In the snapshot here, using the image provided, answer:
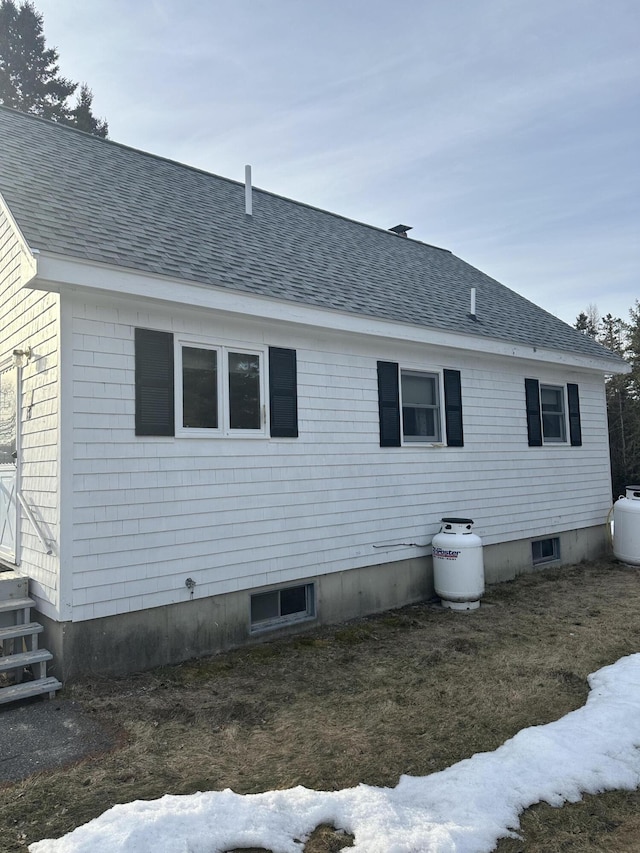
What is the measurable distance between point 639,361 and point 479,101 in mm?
20666

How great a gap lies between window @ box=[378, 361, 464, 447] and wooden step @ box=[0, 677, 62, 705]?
14.0 feet

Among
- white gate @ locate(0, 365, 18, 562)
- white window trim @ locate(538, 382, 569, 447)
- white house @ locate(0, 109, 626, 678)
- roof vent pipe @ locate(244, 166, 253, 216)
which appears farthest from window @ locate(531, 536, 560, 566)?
white gate @ locate(0, 365, 18, 562)

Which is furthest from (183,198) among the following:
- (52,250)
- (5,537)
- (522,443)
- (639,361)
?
(639,361)

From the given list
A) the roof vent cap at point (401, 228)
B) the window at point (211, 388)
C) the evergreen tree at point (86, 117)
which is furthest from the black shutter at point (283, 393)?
the evergreen tree at point (86, 117)

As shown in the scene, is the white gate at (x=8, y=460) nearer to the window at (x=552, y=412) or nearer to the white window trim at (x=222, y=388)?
the white window trim at (x=222, y=388)

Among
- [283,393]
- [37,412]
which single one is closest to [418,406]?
[283,393]

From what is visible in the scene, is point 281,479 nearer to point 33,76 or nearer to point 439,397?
point 439,397

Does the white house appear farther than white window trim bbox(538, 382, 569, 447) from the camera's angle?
No

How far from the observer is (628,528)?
31.1 ft

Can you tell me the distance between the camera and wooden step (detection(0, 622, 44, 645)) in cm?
447

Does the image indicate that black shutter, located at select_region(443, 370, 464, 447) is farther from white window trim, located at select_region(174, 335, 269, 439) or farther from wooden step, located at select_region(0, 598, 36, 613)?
wooden step, located at select_region(0, 598, 36, 613)

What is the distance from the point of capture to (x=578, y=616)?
6.54 metres

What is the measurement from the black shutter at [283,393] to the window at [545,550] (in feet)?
17.1

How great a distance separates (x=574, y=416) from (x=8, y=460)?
8.76m
